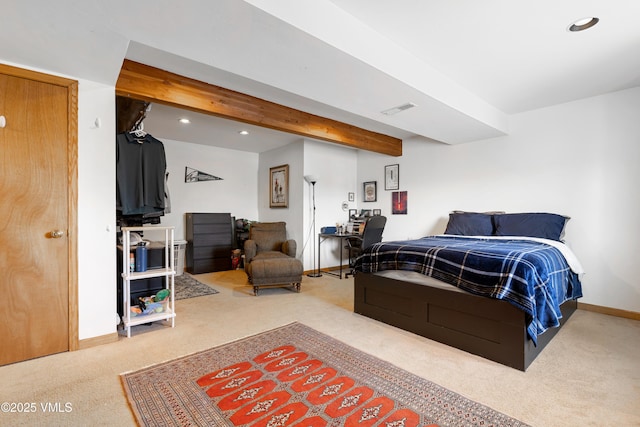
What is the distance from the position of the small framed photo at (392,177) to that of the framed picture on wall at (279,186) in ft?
6.06

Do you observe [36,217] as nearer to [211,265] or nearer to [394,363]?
[394,363]

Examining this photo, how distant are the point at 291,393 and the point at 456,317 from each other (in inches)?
56.5

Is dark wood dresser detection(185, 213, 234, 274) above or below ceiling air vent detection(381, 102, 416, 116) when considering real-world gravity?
below

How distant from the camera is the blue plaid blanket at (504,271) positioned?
6.79ft

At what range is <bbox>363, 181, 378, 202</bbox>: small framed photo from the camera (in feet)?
18.6

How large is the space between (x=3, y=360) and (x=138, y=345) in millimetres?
818

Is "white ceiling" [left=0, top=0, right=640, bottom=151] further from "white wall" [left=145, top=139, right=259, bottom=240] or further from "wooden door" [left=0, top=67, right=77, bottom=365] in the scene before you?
"white wall" [left=145, top=139, right=259, bottom=240]

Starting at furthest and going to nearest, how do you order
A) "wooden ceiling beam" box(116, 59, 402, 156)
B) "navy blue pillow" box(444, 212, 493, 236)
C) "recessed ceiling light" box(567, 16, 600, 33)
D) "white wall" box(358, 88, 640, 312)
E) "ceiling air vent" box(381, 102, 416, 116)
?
1. "navy blue pillow" box(444, 212, 493, 236)
2. "white wall" box(358, 88, 640, 312)
3. "ceiling air vent" box(381, 102, 416, 116)
4. "wooden ceiling beam" box(116, 59, 402, 156)
5. "recessed ceiling light" box(567, 16, 600, 33)

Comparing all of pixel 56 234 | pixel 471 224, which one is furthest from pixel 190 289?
pixel 471 224

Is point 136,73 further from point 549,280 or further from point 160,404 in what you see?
point 549,280

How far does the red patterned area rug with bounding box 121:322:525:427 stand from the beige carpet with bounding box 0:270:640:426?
12 centimetres

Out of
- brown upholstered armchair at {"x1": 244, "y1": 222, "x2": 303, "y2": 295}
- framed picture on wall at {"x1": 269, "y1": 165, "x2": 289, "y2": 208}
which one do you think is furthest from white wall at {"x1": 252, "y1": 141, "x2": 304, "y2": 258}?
brown upholstered armchair at {"x1": 244, "y1": 222, "x2": 303, "y2": 295}

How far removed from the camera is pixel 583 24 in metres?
2.10

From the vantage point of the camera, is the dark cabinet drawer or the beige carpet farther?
the dark cabinet drawer
